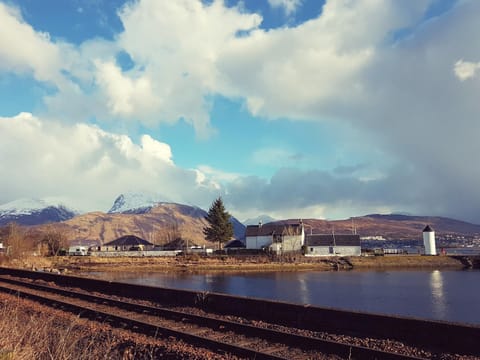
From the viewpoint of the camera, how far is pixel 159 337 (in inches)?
531

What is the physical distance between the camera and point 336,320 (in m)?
14.6

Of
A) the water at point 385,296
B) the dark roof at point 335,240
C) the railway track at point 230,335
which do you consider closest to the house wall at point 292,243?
the dark roof at point 335,240

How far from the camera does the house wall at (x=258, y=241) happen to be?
101688mm

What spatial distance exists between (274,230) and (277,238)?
357 centimetres

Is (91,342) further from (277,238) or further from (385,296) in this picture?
(277,238)

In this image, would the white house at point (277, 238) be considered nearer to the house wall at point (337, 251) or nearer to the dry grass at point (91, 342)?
the house wall at point (337, 251)

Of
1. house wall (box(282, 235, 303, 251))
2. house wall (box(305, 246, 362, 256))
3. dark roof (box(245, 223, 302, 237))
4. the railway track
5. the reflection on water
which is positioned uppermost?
dark roof (box(245, 223, 302, 237))

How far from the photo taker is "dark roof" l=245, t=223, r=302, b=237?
331 ft

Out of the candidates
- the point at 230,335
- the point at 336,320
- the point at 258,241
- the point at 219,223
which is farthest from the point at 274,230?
the point at 230,335

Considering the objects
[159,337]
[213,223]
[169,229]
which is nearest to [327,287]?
[159,337]

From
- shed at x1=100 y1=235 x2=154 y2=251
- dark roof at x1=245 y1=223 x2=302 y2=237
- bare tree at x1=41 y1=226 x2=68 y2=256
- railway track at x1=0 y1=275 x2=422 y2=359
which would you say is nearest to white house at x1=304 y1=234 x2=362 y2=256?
dark roof at x1=245 y1=223 x2=302 y2=237

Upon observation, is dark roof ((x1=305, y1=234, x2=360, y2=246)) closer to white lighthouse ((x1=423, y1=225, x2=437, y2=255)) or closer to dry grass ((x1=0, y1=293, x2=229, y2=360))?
white lighthouse ((x1=423, y1=225, x2=437, y2=255))

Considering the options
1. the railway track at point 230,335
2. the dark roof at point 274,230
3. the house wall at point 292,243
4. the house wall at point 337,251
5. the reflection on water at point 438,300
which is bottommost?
the reflection on water at point 438,300

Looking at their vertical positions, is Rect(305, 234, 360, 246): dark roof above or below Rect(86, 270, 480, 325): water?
above
